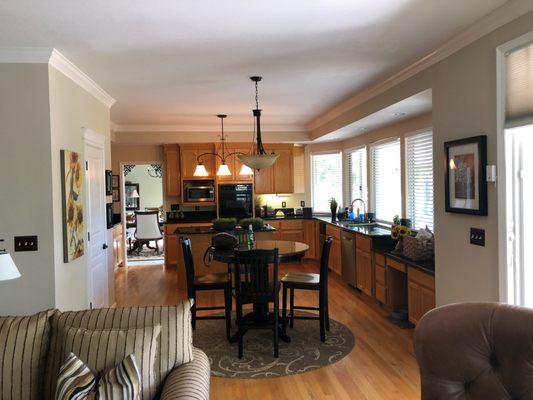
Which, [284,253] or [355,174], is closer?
[284,253]

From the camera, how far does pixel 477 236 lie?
308 cm

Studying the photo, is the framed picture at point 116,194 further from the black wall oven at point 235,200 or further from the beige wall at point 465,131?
the beige wall at point 465,131

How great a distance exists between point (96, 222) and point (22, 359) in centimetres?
265

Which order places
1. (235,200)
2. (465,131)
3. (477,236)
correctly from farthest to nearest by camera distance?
(235,200)
(465,131)
(477,236)

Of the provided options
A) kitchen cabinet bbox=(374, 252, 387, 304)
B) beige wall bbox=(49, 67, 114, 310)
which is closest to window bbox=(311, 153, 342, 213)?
kitchen cabinet bbox=(374, 252, 387, 304)

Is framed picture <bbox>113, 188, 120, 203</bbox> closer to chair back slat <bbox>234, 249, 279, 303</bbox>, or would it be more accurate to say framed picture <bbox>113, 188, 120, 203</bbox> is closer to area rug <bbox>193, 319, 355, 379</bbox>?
area rug <bbox>193, 319, 355, 379</bbox>

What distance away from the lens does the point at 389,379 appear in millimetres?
3283

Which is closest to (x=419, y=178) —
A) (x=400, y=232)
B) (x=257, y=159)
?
(x=400, y=232)

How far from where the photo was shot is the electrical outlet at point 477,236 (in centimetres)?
302

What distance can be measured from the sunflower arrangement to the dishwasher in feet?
3.16

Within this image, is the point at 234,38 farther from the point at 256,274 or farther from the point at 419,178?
the point at 419,178

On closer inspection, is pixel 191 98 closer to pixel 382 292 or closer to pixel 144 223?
pixel 382 292

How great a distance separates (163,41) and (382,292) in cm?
361

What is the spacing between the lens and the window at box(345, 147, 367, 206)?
7.29 meters
